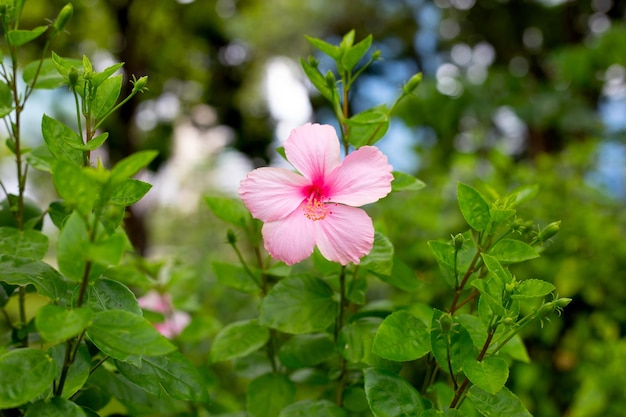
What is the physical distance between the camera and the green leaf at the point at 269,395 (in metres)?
0.55

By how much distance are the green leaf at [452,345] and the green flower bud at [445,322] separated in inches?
0.7

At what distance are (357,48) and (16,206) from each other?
350 millimetres

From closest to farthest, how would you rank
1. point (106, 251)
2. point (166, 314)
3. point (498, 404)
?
1. point (106, 251)
2. point (498, 404)
3. point (166, 314)

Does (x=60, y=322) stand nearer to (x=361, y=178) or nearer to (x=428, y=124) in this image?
(x=361, y=178)

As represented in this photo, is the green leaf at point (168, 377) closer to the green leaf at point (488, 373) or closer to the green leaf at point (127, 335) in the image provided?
the green leaf at point (127, 335)

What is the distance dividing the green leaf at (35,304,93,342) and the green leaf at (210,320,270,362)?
9.5 inches

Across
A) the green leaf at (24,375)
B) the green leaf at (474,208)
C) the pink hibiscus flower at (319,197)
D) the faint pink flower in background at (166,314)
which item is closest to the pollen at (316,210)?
the pink hibiscus flower at (319,197)

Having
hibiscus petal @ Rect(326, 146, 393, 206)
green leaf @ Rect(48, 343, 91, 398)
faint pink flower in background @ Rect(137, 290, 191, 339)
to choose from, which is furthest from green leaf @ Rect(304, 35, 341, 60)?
faint pink flower in background @ Rect(137, 290, 191, 339)

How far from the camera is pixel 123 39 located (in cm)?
359

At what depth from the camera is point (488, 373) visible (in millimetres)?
398

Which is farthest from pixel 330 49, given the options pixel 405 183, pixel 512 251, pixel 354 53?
pixel 512 251

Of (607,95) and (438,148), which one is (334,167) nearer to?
(438,148)

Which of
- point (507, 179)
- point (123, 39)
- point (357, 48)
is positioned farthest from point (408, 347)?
point (123, 39)

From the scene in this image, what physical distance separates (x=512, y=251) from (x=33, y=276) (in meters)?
0.36
